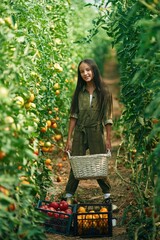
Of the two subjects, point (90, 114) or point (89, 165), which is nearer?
point (89, 165)

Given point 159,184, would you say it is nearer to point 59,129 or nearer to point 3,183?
point 3,183

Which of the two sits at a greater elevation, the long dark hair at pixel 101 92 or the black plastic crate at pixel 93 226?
the long dark hair at pixel 101 92

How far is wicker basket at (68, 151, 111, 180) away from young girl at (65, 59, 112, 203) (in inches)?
15.0

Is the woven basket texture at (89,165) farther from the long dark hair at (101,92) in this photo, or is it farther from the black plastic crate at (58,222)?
the long dark hair at (101,92)

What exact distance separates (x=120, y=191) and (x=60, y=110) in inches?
58.3

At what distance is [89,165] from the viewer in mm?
4180

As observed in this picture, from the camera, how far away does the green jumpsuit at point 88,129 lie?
4602 millimetres

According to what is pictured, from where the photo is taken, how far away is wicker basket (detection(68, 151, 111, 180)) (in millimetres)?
4176

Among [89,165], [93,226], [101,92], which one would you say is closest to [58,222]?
[93,226]

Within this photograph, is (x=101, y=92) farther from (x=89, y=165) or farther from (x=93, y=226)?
(x=93, y=226)

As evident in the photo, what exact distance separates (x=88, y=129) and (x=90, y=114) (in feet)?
0.42

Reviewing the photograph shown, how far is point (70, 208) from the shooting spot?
14.2 feet

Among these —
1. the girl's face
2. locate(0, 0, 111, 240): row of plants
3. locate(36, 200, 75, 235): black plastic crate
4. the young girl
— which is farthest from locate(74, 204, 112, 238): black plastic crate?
the girl's face

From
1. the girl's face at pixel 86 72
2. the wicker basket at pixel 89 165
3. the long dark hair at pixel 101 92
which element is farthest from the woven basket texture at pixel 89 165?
the girl's face at pixel 86 72
